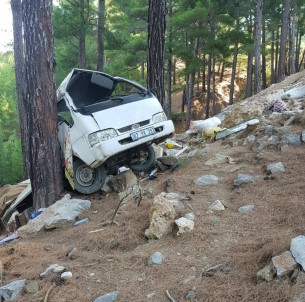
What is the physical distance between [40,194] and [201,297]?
15.7 ft

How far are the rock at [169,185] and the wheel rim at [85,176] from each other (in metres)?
1.58

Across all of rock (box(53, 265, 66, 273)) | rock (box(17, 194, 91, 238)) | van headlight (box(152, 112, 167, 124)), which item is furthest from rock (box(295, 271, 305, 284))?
van headlight (box(152, 112, 167, 124))

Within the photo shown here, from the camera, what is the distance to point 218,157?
753cm

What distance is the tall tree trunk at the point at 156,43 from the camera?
9.38 meters

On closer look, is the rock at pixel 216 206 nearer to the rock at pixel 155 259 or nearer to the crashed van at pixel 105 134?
the rock at pixel 155 259

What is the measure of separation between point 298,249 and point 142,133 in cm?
409

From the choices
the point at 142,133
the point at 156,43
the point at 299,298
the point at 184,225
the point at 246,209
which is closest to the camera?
the point at 299,298

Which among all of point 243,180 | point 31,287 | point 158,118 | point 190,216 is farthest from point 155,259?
point 158,118

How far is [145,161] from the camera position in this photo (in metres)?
7.95

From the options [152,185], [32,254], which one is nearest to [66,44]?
[152,185]

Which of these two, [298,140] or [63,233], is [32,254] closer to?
[63,233]

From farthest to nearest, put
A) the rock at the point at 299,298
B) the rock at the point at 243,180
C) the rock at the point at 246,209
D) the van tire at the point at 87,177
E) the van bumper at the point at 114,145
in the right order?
the van tire at the point at 87,177
the van bumper at the point at 114,145
the rock at the point at 243,180
the rock at the point at 246,209
the rock at the point at 299,298

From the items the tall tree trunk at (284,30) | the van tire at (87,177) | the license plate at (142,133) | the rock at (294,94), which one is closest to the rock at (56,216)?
the van tire at (87,177)

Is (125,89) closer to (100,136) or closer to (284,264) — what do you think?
(100,136)
